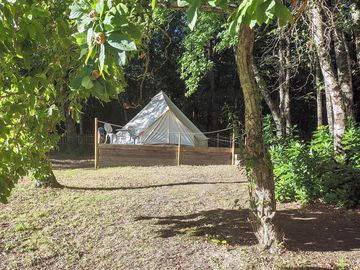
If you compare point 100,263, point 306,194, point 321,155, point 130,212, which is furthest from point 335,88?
point 100,263

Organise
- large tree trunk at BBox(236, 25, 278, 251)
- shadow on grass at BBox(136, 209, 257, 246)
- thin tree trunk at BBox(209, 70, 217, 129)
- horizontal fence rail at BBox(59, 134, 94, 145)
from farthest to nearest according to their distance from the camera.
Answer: thin tree trunk at BBox(209, 70, 217, 129)
horizontal fence rail at BBox(59, 134, 94, 145)
shadow on grass at BBox(136, 209, 257, 246)
large tree trunk at BBox(236, 25, 278, 251)

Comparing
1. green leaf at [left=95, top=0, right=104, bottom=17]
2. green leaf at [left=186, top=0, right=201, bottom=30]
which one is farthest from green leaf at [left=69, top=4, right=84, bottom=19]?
green leaf at [left=186, top=0, right=201, bottom=30]

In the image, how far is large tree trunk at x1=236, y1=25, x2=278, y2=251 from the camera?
503 centimetres

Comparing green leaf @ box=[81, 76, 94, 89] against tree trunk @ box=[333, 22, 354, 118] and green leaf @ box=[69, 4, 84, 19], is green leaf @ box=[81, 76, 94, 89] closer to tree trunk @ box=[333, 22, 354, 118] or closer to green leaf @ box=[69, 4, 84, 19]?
green leaf @ box=[69, 4, 84, 19]

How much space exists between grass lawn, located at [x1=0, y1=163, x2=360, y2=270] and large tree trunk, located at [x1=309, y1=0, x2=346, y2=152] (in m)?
1.56

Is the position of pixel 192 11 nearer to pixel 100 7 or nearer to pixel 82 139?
pixel 100 7

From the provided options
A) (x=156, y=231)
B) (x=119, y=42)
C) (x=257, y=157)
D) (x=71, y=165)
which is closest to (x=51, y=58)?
(x=119, y=42)

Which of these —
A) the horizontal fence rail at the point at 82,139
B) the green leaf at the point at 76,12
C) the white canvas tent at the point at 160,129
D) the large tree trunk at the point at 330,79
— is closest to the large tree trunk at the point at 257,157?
the green leaf at the point at 76,12

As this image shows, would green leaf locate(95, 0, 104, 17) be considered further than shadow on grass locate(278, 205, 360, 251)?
No

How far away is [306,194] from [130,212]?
3.12 meters

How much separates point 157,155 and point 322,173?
7.83m

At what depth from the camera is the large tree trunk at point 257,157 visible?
16.5 ft

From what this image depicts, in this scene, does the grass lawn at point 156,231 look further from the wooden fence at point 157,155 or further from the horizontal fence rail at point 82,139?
the horizontal fence rail at point 82,139

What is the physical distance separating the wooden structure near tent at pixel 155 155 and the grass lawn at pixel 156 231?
4882 mm
